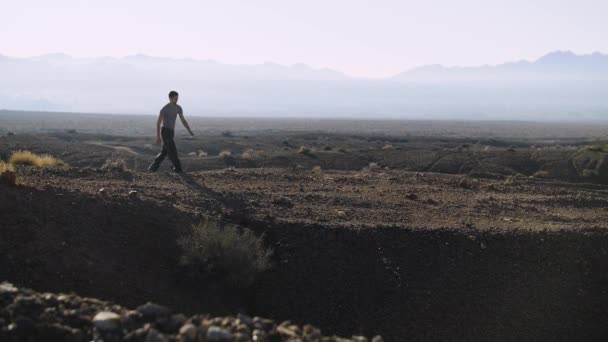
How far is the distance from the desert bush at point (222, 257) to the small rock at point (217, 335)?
2.87 m

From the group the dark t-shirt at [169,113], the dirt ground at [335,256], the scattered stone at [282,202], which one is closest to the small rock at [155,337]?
the dirt ground at [335,256]

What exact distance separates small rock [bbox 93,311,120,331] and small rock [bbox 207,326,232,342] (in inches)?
31.6

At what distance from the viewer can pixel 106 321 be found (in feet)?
15.8

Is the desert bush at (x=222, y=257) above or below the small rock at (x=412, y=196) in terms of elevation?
below

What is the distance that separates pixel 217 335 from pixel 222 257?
9.88 ft

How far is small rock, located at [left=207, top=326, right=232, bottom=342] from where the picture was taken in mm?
4652

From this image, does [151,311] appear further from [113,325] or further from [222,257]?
[222,257]

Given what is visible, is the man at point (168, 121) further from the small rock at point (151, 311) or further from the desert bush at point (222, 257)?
the small rock at point (151, 311)

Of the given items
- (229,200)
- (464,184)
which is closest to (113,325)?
(229,200)

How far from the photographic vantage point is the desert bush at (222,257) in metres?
7.58

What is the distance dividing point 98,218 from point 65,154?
2185 cm

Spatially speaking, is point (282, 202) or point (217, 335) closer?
point (217, 335)

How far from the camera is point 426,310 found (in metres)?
8.01

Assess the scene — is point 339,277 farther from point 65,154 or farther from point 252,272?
point 65,154
